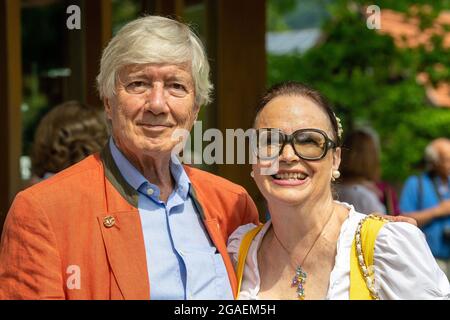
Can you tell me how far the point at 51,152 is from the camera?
3.89 metres

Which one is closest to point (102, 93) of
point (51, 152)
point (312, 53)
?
point (51, 152)

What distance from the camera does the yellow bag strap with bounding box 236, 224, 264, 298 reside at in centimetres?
276

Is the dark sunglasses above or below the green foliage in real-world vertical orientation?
below

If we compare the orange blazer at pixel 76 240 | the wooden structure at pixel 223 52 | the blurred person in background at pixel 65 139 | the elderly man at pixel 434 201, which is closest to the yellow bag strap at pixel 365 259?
the orange blazer at pixel 76 240

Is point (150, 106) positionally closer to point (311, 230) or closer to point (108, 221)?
point (108, 221)

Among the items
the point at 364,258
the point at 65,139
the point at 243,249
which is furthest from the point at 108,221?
the point at 65,139

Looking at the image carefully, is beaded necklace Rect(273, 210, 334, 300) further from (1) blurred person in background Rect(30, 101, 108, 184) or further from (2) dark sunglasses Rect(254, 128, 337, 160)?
(1) blurred person in background Rect(30, 101, 108, 184)

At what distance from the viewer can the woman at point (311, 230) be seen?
2477mm

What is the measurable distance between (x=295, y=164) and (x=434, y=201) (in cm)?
451

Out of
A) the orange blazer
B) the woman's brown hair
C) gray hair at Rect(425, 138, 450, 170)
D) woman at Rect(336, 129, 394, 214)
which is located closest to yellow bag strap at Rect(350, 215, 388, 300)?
the orange blazer

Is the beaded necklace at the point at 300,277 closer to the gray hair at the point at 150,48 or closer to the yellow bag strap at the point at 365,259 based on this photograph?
the yellow bag strap at the point at 365,259

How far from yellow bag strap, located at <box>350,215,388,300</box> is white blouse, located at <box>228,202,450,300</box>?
16 mm
